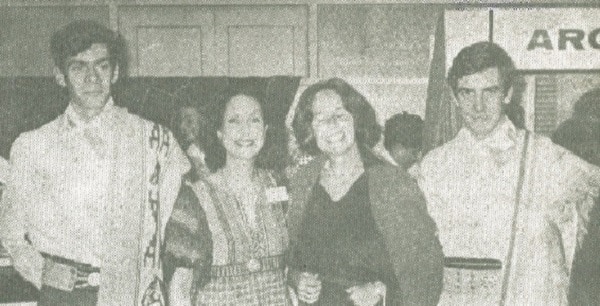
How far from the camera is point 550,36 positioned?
1.69 meters

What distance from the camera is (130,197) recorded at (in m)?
1.59

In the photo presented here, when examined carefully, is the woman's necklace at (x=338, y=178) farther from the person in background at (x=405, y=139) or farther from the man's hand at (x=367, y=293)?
the man's hand at (x=367, y=293)

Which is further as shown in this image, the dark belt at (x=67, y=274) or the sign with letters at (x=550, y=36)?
the sign with letters at (x=550, y=36)

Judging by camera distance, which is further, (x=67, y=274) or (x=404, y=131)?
(x=404, y=131)

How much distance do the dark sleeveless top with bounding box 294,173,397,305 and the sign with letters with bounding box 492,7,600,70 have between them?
0.50 metres

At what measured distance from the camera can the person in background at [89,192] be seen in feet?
5.14

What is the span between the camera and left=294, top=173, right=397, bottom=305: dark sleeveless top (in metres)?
1.58

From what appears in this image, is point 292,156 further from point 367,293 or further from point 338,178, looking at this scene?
point 367,293

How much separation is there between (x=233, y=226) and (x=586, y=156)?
87cm

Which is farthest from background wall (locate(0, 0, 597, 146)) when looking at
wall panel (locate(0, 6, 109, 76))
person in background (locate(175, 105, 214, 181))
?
person in background (locate(175, 105, 214, 181))

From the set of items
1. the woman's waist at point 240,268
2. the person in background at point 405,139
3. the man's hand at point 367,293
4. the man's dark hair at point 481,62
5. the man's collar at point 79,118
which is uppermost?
the man's dark hair at point 481,62

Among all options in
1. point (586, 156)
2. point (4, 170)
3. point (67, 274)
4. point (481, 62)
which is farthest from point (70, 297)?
point (586, 156)

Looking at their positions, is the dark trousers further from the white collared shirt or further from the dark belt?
the white collared shirt

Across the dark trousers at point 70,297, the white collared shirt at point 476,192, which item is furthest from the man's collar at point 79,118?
the white collared shirt at point 476,192
